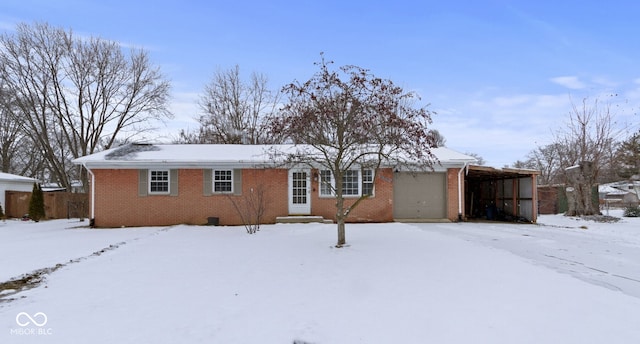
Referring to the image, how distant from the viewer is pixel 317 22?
13383mm

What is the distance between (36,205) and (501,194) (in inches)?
971

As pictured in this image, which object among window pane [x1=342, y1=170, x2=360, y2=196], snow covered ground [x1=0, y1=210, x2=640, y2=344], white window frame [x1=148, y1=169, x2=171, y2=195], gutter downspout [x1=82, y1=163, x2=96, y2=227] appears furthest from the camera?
window pane [x1=342, y1=170, x2=360, y2=196]

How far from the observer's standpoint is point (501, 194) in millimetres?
19469

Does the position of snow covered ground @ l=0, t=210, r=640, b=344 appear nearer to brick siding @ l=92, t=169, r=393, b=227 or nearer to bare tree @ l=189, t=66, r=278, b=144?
brick siding @ l=92, t=169, r=393, b=227

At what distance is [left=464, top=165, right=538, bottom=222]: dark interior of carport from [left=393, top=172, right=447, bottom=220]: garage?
157 cm

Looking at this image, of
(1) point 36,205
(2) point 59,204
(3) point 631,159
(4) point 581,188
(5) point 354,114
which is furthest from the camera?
(3) point 631,159

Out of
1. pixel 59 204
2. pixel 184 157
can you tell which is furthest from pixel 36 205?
pixel 184 157

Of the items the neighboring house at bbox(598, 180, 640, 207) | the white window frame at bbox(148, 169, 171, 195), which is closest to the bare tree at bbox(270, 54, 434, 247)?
the white window frame at bbox(148, 169, 171, 195)

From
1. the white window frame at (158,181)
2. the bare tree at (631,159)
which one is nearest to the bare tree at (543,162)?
the bare tree at (631,159)

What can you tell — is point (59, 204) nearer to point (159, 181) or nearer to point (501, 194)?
point (159, 181)

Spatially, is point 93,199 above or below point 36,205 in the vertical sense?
above

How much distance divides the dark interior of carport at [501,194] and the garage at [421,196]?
1573mm

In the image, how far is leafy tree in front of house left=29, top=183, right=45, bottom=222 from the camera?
62.3 feet

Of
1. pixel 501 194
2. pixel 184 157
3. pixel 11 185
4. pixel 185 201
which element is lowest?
pixel 185 201
